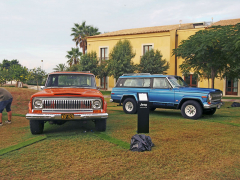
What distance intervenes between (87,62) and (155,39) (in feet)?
31.4

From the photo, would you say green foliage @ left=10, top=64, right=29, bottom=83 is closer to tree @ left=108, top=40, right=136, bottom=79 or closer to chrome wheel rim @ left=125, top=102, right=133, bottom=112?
tree @ left=108, top=40, right=136, bottom=79

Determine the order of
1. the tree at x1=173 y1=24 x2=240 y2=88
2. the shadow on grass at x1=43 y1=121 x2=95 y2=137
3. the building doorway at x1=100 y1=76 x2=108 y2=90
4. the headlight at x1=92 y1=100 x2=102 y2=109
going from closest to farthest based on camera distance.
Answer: the headlight at x1=92 y1=100 x2=102 y2=109 < the shadow on grass at x1=43 y1=121 x2=95 y2=137 < the tree at x1=173 y1=24 x2=240 y2=88 < the building doorway at x1=100 y1=76 x2=108 y2=90

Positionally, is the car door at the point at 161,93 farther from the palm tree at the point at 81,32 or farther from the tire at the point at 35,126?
the palm tree at the point at 81,32

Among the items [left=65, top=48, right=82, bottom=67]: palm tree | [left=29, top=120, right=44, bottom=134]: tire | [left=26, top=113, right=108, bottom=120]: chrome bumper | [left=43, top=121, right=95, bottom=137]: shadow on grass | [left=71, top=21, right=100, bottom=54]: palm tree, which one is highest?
[left=71, top=21, right=100, bottom=54]: palm tree

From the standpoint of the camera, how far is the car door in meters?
10.9

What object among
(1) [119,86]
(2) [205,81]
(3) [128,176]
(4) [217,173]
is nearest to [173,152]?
(4) [217,173]

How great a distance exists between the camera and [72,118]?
6461 mm

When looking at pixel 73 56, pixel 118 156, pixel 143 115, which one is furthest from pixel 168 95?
pixel 73 56

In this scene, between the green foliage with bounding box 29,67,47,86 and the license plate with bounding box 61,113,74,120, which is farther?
the green foliage with bounding box 29,67,47,86

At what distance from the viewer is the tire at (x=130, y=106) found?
11877 millimetres

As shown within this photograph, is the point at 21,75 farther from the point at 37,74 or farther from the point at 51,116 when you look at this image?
the point at 51,116

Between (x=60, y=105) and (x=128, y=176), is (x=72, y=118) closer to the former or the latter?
(x=60, y=105)

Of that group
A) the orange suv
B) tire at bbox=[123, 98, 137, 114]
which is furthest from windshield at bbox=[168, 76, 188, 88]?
the orange suv

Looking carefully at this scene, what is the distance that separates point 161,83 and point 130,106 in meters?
1.99
